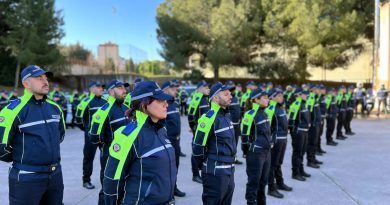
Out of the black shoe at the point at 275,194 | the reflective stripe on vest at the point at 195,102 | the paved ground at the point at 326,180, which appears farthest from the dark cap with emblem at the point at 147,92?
the reflective stripe on vest at the point at 195,102

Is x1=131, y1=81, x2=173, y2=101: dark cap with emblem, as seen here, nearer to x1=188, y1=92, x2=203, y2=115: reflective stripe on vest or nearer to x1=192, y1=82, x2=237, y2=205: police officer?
x1=192, y1=82, x2=237, y2=205: police officer

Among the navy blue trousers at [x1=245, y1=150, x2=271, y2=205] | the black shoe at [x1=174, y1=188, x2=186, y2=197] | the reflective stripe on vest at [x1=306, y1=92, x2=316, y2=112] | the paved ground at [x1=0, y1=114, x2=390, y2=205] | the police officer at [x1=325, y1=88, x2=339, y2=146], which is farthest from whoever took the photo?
the police officer at [x1=325, y1=88, x2=339, y2=146]

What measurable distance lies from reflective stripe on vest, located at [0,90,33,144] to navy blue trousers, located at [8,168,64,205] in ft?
1.17

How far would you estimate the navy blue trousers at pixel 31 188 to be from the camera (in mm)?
3539

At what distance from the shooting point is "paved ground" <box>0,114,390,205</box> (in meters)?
6.49

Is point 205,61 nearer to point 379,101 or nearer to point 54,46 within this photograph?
point 54,46

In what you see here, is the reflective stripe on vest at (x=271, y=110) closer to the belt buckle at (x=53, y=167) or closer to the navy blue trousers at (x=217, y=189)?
the navy blue trousers at (x=217, y=189)

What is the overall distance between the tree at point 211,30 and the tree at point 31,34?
32.7 ft

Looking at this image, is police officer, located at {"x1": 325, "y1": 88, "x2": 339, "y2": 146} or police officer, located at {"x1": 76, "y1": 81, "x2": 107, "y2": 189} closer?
police officer, located at {"x1": 76, "y1": 81, "x2": 107, "y2": 189}

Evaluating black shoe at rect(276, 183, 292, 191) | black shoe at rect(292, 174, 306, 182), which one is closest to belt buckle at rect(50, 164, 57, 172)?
black shoe at rect(276, 183, 292, 191)

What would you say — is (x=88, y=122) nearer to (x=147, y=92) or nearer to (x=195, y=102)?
(x=195, y=102)

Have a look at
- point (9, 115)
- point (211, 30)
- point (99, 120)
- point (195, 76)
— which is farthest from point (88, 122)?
point (195, 76)

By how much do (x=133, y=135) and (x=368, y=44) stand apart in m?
34.1

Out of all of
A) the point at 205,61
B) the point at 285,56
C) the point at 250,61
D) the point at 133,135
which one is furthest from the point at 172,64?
the point at 133,135
